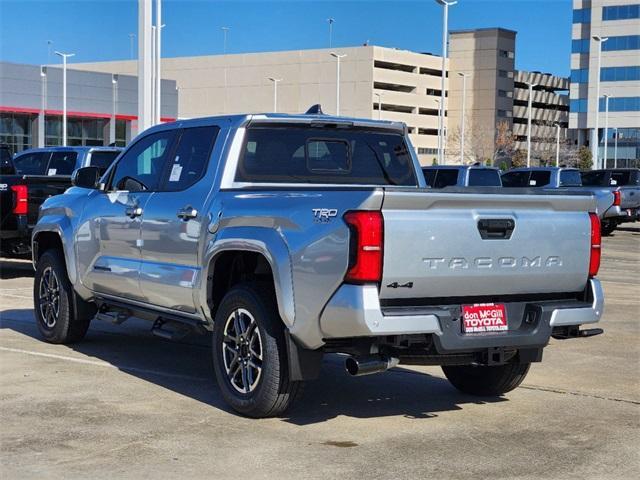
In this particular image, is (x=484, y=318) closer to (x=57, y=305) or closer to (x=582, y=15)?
(x=57, y=305)

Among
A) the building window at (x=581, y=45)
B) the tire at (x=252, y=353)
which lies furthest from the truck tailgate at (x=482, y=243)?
the building window at (x=581, y=45)

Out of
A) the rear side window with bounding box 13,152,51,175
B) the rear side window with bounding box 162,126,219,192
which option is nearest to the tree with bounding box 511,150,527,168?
the rear side window with bounding box 13,152,51,175

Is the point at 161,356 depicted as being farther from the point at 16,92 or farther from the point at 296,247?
the point at 16,92

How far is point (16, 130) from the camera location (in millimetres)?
69500

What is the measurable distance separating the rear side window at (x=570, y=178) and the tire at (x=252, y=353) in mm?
23428

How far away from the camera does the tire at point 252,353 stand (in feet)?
21.6

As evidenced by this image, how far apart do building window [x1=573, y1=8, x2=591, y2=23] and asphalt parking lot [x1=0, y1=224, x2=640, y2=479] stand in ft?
339

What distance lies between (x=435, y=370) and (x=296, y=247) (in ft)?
9.83

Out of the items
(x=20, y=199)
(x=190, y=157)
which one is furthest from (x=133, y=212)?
(x=20, y=199)

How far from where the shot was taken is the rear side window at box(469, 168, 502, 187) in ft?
81.7

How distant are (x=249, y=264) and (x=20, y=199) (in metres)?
8.30

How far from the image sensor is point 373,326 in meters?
5.92

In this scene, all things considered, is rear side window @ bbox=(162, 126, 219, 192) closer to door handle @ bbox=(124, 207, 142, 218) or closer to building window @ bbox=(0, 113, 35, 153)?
door handle @ bbox=(124, 207, 142, 218)

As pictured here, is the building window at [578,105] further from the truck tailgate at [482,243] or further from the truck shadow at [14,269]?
the truck tailgate at [482,243]
